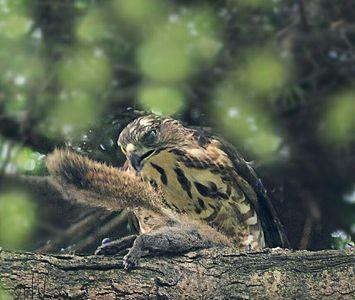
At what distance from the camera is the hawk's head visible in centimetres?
460

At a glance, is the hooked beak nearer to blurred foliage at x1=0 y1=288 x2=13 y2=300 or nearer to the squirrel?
the squirrel

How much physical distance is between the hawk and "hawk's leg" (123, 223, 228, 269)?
692mm

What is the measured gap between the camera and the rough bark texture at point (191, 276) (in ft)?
10.3

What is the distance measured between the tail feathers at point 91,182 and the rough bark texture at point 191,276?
35 centimetres

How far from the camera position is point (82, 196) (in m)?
3.64

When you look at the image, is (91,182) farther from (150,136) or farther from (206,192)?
(206,192)

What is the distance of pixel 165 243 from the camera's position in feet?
11.7

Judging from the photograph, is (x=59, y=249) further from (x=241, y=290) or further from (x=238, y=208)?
(x=241, y=290)

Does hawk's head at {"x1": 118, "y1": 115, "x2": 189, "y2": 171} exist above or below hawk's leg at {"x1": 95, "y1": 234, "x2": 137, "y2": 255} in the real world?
above

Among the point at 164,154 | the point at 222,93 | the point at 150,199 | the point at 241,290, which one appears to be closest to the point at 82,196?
the point at 150,199

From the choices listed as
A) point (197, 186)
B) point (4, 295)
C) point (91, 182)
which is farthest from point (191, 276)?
point (197, 186)

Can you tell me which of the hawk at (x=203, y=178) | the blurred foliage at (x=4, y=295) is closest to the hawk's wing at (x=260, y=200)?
the hawk at (x=203, y=178)

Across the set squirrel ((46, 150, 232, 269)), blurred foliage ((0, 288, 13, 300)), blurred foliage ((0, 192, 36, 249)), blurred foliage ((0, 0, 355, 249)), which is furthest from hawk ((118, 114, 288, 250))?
blurred foliage ((0, 288, 13, 300))

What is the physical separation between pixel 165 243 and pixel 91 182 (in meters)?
0.35
